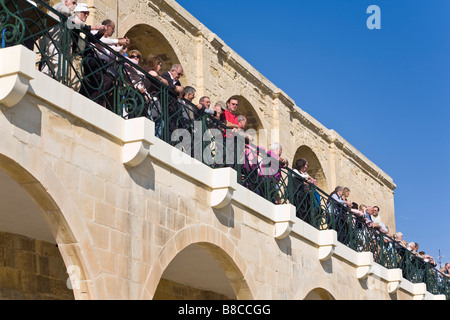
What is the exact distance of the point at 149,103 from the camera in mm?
8680

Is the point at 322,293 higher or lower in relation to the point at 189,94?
lower

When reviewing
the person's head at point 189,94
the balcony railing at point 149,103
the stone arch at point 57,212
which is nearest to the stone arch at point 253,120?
the balcony railing at point 149,103

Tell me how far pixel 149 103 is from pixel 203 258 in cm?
266

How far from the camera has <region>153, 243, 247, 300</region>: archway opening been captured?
384 inches

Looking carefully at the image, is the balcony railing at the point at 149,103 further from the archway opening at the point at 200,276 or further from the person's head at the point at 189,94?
the archway opening at the point at 200,276

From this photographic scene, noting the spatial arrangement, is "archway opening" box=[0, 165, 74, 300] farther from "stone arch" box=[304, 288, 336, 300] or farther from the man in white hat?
"stone arch" box=[304, 288, 336, 300]

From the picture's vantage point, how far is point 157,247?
27.0 feet

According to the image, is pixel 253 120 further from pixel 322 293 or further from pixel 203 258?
pixel 203 258

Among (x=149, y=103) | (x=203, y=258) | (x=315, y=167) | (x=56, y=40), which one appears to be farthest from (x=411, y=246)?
(x=56, y=40)

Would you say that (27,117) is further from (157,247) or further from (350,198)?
(350,198)

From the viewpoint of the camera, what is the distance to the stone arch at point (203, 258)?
27.1 ft

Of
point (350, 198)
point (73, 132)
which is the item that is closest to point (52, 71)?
point (73, 132)

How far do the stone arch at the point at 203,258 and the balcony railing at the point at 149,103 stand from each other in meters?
0.98

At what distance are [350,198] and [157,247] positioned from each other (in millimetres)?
12370
